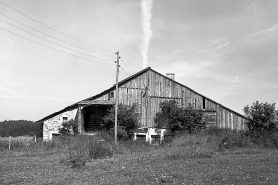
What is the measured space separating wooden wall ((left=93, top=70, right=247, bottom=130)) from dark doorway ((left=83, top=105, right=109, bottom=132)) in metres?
1.71

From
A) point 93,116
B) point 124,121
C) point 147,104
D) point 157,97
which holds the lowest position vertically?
point 124,121

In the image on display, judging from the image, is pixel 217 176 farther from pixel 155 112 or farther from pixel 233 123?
pixel 233 123

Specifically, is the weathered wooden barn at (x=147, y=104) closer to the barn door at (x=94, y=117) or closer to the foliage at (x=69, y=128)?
the barn door at (x=94, y=117)

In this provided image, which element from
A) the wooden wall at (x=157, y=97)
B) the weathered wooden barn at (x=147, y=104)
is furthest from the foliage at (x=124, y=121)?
the wooden wall at (x=157, y=97)

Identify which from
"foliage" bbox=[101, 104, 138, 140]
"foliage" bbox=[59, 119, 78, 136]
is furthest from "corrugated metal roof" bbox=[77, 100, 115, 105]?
"foliage" bbox=[59, 119, 78, 136]

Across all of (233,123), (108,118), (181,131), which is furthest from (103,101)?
(233,123)

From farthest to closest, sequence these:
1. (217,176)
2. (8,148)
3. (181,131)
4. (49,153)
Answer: (181,131) < (8,148) < (49,153) < (217,176)

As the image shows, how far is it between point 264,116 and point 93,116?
1973 centimetres

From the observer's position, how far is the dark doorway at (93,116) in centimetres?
3541

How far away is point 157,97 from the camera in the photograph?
3594 centimetres

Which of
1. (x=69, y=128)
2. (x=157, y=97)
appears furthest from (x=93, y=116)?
(x=157, y=97)

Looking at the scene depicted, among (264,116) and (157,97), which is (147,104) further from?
(264,116)

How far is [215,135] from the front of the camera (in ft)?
99.5

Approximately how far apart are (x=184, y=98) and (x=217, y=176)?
2441 cm
